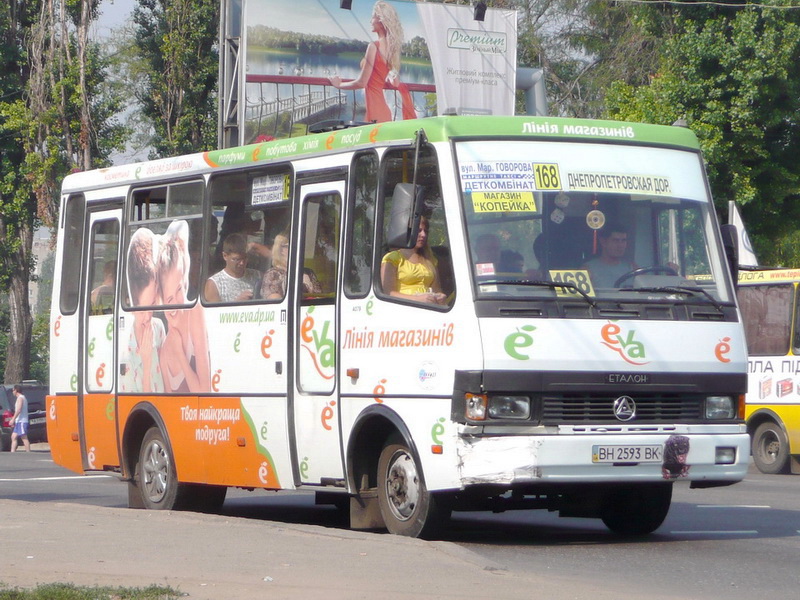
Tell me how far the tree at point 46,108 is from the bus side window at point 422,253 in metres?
28.7

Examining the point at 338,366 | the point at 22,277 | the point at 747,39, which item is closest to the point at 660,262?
the point at 338,366

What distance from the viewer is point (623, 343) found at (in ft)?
31.8

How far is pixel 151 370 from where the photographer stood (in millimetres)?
13023

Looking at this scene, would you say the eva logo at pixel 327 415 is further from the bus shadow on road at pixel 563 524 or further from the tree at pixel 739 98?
the tree at pixel 739 98

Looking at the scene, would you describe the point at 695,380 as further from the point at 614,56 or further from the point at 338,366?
the point at 614,56

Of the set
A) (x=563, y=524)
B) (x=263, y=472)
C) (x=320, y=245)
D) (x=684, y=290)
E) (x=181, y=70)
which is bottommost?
(x=563, y=524)

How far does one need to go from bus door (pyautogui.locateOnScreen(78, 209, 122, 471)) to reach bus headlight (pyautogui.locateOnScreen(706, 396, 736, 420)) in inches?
230

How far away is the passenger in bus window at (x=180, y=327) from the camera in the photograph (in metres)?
12.4

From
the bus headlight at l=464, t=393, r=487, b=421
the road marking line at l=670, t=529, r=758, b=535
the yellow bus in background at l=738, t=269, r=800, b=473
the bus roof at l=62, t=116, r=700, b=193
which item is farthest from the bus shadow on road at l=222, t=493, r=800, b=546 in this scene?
the yellow bus in background at l=738, t=269, r=800, b=473

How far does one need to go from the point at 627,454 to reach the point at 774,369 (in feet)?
38.8

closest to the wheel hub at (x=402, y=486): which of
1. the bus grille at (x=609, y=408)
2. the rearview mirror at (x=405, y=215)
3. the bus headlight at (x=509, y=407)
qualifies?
the bus headlight at (x=509, y=407)

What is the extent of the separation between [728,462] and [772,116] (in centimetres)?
1787

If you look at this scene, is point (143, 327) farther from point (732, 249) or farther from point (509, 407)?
point (732, 249)

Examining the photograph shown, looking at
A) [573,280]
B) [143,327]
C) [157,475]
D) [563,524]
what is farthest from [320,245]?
[563,524]
